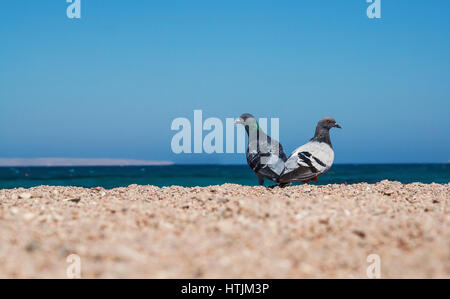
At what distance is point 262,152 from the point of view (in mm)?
8109

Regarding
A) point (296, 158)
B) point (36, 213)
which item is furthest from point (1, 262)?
point (296, 158)

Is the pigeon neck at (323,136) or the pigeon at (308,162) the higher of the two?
the pigeon neck at (323,136)

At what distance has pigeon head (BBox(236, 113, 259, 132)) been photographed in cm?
855

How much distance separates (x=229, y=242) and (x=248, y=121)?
6040 millimetres

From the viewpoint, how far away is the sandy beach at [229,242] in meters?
2.34

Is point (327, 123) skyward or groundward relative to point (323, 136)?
skyward

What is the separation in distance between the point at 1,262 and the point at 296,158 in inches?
233

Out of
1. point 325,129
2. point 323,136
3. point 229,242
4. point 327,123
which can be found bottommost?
point 229,242

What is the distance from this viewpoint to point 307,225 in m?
3.08

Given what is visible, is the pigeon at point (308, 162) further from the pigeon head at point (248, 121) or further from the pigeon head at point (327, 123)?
the pigeon head at point (248, 121)

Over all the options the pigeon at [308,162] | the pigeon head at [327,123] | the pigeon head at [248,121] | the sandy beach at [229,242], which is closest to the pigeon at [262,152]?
the pigeon head at [248,121]

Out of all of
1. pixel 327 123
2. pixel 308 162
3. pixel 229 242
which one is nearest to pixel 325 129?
pixel 327 123

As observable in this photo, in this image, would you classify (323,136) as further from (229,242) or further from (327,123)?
(229,242)
